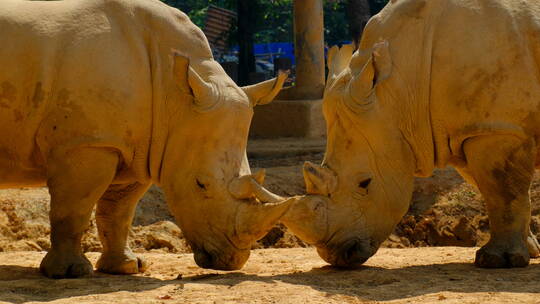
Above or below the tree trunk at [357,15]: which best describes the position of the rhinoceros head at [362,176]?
below

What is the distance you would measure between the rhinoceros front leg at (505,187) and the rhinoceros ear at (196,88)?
1.92m

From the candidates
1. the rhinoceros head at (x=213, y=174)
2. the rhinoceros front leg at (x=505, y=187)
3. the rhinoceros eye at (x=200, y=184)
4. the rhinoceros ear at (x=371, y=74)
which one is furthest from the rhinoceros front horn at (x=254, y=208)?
the rhinoceros front leg at (x=505, y=187)

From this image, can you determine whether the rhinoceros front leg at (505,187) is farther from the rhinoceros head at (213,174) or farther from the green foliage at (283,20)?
the green foliage at (283,20)

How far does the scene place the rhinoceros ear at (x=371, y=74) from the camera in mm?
8742

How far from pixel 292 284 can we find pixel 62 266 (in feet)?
5.44

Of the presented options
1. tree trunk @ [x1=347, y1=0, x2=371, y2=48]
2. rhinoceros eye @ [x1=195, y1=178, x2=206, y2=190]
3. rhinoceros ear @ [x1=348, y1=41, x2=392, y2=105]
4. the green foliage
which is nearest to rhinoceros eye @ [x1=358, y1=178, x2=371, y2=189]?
rhinoceros ear @ [x1=348, y1=41, x2=392, y2=105]

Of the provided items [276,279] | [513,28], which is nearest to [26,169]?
[276,279]

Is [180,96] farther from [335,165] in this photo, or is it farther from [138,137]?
[335,165]

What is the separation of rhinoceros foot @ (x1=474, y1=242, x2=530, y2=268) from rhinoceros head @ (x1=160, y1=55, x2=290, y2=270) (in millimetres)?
1558

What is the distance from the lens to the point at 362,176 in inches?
346

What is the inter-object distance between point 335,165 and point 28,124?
90.6 inches

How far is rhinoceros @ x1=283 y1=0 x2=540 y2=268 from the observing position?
27.7 feet

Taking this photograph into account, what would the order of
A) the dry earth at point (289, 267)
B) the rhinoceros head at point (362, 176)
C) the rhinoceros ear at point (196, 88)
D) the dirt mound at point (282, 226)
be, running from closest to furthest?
the dry earth at point (289, 267), the rhinoceros ear at point (196, 88), the rhinoceros head at point (362, 176), the dirt mound at point (282, 226)

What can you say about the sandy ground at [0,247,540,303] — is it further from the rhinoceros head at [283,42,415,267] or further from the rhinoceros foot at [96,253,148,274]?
→ the rhinoceros head at [283,42,415,267]
